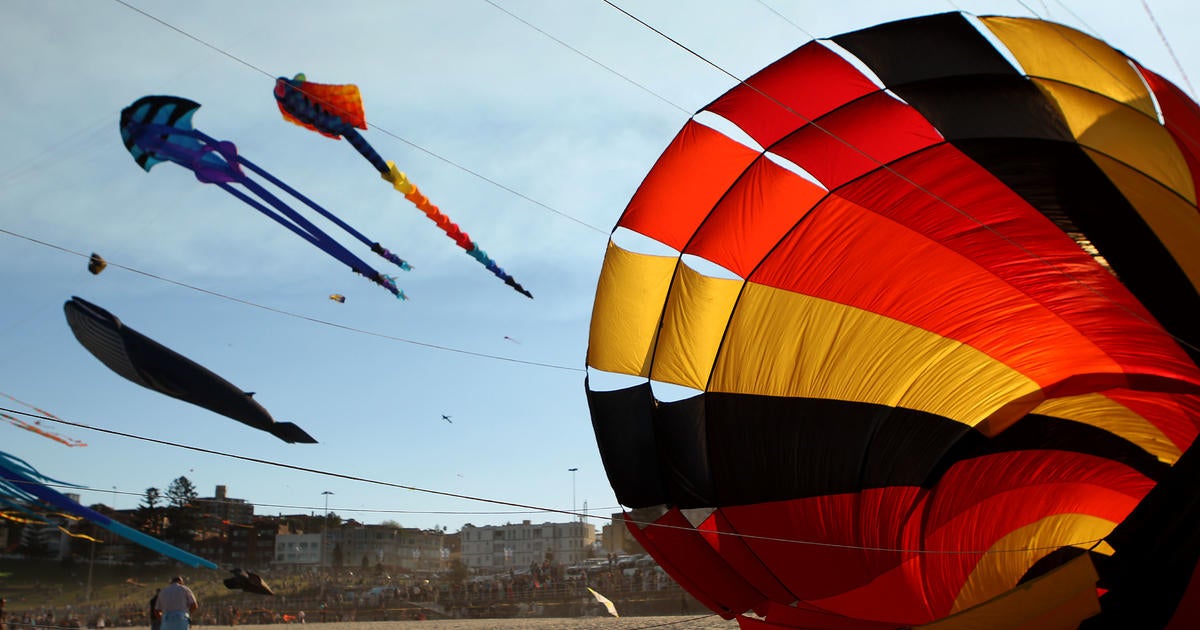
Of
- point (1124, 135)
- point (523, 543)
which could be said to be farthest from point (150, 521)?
point (523, 543)

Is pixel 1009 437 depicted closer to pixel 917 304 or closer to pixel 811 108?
pixel 917 304

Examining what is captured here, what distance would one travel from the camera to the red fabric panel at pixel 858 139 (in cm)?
539

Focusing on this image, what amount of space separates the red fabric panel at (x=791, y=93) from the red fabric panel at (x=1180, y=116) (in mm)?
1385

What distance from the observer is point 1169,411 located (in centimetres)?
610

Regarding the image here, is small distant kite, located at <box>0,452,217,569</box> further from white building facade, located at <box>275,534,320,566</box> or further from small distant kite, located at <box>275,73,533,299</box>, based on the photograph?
white building facade, located at <box>275,534,320,566</box>

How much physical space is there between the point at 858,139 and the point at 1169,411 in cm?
277

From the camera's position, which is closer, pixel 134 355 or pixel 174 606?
pixel 134 355

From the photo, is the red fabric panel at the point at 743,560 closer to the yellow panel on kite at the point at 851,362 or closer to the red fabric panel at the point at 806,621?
the red fabric panel at the point at 806,621

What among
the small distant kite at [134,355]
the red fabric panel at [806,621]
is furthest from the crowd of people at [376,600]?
the red fabric panel at [806,621]

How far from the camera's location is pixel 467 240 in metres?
8.70

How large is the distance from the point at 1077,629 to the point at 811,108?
9.96ft

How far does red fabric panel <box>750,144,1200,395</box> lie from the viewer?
5449mm

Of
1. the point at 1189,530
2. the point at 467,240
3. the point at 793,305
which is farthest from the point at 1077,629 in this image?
the point at 467,240

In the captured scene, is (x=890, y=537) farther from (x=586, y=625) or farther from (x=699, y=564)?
(x=586, y=625)
